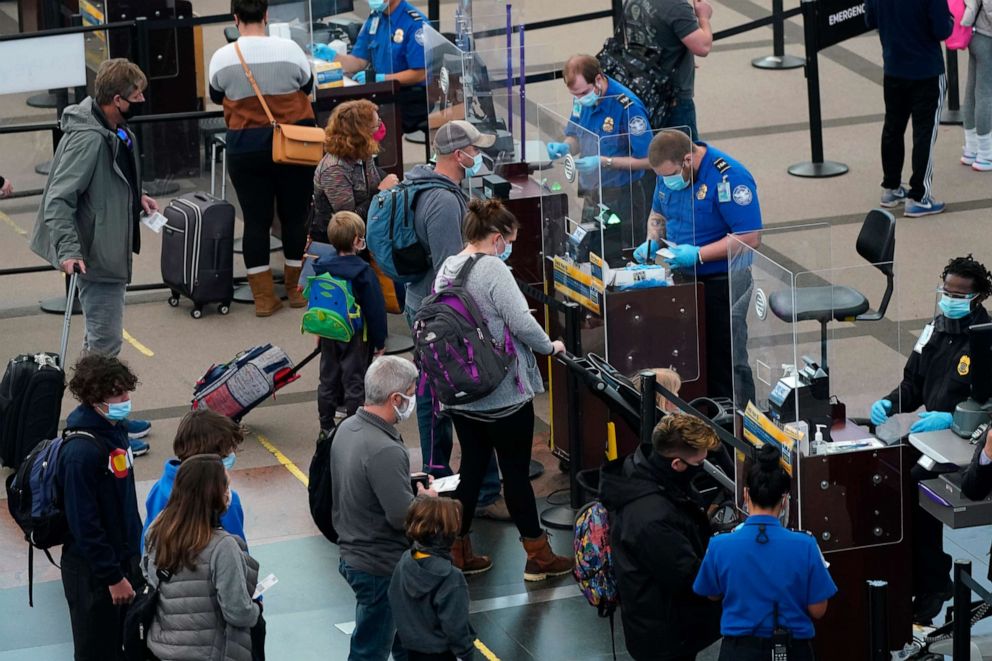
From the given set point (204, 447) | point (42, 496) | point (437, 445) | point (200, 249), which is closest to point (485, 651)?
point (437, 445)

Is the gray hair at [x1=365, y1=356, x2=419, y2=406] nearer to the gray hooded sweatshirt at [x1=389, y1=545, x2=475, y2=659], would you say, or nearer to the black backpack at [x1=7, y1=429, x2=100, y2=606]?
the gray hooded sweatshirt at [x1=389, y1=545, x2=475, y2=659]

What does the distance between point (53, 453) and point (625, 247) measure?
311cm

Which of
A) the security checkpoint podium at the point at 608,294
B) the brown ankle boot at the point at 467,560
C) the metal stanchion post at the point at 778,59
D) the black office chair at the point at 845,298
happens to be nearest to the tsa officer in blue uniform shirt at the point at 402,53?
the security checkpoint podium at the point at 608,294

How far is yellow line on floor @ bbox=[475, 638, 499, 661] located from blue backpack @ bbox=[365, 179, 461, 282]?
196 centimetres

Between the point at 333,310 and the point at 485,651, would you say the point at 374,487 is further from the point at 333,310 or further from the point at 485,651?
the point at 333,310

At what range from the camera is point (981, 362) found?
6.40m

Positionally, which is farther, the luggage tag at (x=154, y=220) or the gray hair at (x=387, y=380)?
the luggage tag at (x=154, y=220)

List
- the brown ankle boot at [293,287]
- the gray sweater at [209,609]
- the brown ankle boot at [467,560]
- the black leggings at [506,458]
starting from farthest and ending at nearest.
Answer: the brown ankle boot at [293,287]
the brown ankle boot at [467,560]
the black leggings at [506,458]
the gray sweater at [209,609]

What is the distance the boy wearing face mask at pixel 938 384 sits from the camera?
6.51 meters

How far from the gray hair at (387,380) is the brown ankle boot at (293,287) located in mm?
4701

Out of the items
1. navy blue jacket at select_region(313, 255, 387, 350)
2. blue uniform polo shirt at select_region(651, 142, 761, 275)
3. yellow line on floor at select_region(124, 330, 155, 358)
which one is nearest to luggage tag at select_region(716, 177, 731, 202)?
blue uniform polo shirt at select_region(651, 142, 761, 275)

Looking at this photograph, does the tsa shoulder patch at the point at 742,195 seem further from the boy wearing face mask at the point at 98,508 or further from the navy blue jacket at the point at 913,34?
the navy blue jacket at the point at 913,34

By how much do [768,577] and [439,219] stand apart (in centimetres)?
294

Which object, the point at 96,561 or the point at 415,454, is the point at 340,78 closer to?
the point at 415,454
